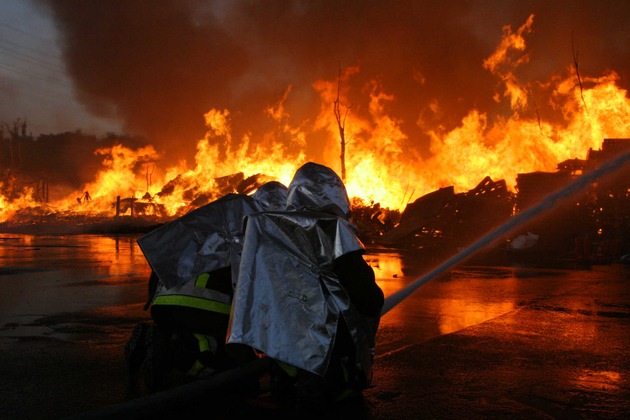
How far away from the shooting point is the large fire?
27.2m

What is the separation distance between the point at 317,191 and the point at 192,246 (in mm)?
867

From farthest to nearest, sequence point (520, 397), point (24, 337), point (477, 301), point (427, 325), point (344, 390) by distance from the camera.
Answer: point (477, 301) < point (427, 325) < point (24, 337) < point (520, 397) < point (344, 390)

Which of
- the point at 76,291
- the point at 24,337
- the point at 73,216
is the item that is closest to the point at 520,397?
the point at 24,337

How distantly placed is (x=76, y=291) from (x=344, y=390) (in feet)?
21.1

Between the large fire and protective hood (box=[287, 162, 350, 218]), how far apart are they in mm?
23879

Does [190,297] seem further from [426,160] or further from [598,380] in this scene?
[426,160]

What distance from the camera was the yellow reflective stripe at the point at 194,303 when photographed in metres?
3.53

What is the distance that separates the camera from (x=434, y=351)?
5.12 metres

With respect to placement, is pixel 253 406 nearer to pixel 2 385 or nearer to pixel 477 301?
pixel 2 385

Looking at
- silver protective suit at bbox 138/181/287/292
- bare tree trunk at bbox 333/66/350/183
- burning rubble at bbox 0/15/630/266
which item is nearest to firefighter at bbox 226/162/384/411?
silver protective suit at bbox 138/181/287/292

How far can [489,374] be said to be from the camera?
14.4ft

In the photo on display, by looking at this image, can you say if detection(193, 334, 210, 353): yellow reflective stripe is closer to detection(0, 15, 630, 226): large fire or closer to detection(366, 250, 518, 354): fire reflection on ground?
detection(366, 250, 518, 354): fire reflection on ground

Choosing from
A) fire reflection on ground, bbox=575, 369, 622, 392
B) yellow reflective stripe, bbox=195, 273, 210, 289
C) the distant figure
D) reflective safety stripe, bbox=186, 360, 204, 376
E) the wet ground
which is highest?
the distant figure

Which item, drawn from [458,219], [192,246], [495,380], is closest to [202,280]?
[192,246]
